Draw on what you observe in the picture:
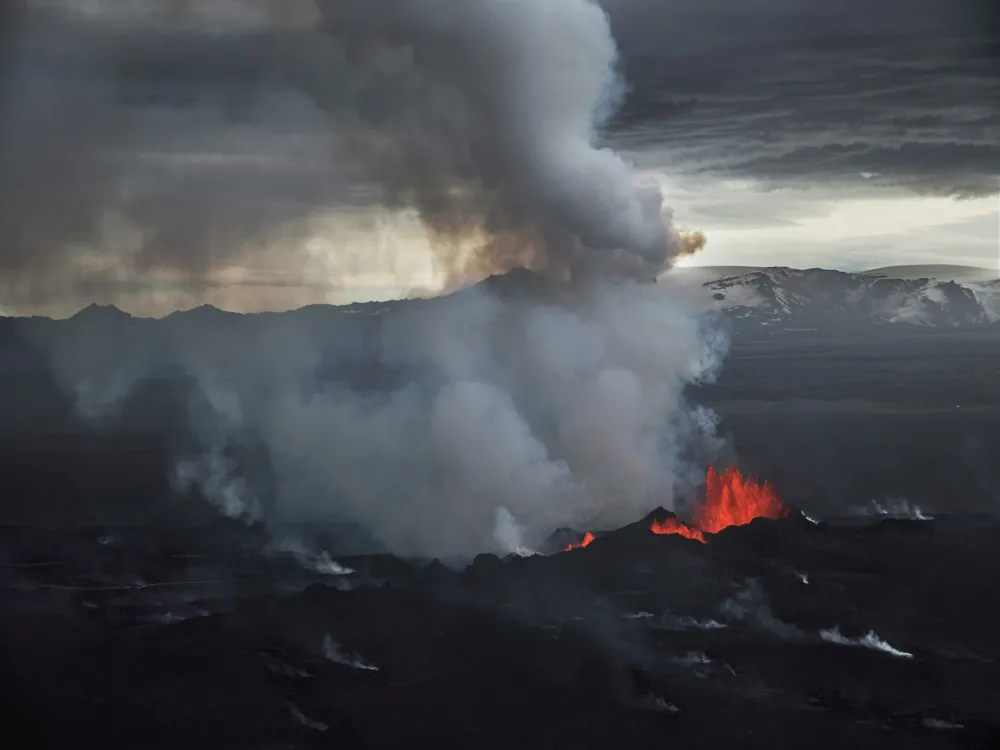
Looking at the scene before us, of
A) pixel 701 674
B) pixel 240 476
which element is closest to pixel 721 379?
pixel 240 476

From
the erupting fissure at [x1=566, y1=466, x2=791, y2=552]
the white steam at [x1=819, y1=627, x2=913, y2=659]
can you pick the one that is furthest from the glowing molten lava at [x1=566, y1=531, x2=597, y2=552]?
the white steam at [x1=819, y1=627, x2=913, y2=659]

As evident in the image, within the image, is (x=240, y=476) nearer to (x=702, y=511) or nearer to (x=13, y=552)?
(x=13, y=552)

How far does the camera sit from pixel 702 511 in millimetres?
56562

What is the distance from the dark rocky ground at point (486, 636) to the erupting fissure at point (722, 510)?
6.27 feet

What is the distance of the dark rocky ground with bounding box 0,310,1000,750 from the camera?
30.0 m

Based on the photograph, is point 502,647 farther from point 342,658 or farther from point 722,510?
point 722,510

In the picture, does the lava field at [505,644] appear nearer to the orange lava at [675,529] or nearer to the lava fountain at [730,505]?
the orange lava at [675,529]

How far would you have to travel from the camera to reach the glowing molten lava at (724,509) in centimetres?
5156

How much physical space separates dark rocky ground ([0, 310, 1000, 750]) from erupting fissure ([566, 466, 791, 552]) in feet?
6.27

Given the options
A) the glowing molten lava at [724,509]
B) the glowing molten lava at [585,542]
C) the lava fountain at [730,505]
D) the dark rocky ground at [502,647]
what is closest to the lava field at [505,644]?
the dark rocky ground at [502,647]

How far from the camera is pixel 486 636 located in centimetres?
3775

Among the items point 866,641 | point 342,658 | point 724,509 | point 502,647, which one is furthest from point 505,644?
point 724,509

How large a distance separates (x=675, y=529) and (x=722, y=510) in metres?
6.64

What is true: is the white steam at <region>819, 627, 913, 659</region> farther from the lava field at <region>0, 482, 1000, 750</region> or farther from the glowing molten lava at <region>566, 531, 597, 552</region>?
the glowing molten lava at <region>566, 531, 597, 552</region>
